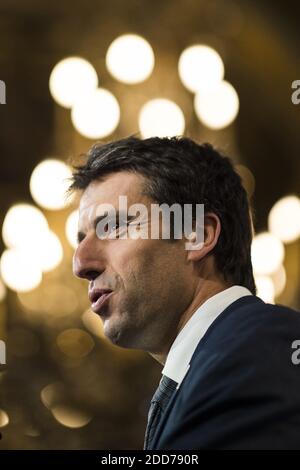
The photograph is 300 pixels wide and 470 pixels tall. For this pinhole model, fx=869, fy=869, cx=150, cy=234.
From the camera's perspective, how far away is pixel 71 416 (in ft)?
20.5

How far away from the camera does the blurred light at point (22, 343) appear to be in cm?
630

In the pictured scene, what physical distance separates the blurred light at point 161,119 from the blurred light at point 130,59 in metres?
0.20

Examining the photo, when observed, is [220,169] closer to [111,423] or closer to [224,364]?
[224,364]

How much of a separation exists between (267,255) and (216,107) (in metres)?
1.14

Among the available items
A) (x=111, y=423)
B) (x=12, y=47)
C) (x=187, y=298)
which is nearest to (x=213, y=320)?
(x=187, y=298)

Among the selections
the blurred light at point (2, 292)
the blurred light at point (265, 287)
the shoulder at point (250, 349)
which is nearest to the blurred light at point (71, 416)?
the blurred light at point (2, 292)

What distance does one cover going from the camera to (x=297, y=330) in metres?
1.65

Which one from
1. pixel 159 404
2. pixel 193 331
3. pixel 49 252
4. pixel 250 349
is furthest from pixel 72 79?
pixel 250 349

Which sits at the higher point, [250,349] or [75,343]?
[75,343]

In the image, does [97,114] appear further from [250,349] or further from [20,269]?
[250,349]

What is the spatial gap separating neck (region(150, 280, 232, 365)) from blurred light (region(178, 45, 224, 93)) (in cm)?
339

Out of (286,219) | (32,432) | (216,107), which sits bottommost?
(32,432)

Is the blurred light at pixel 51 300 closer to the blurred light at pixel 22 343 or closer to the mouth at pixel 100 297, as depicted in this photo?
the blurred light at pixel 22 343
